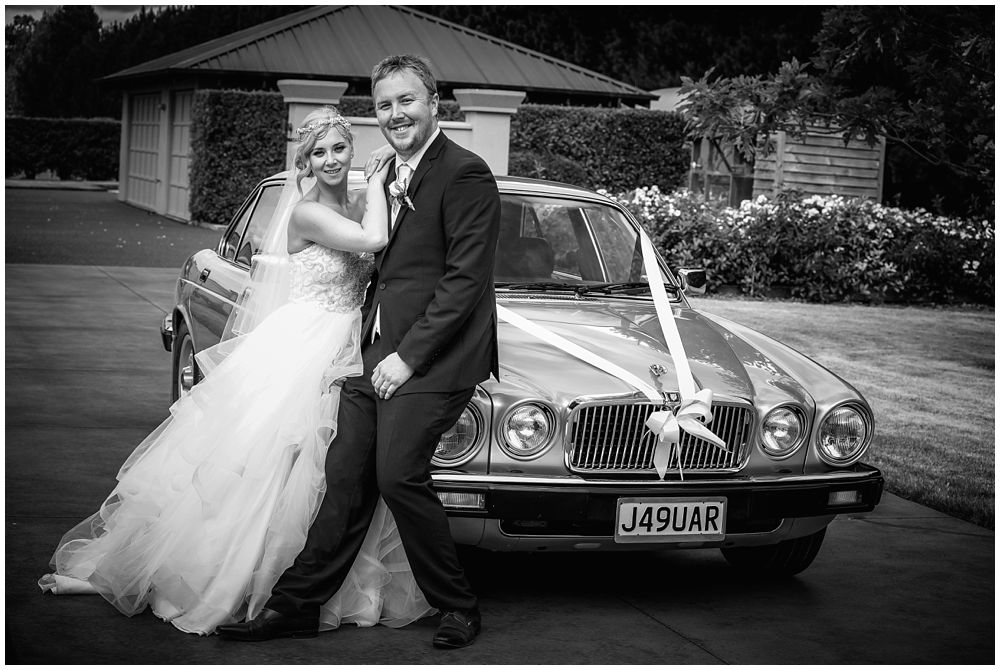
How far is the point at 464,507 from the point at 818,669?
133cm

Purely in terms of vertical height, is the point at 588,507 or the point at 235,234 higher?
the point at 235,234

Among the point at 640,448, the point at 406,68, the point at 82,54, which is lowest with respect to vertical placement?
the point at 640,448

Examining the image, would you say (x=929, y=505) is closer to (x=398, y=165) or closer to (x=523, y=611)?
(x=523, y=611)

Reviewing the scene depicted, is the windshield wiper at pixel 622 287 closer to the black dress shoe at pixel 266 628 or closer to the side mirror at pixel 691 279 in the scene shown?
the side mirror at pixel 691 279

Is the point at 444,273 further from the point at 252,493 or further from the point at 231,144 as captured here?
the point at 231,144

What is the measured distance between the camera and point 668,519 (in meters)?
4.46

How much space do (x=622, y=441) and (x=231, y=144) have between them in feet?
69.6

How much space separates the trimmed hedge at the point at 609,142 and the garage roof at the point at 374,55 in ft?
7.64

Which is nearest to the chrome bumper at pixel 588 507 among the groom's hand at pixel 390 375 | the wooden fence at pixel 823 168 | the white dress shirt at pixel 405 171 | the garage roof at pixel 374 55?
the groom's hand at pixel 390 375

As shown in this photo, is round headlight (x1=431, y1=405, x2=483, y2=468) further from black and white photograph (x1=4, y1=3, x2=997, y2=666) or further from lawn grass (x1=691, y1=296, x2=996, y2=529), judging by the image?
lawn grass (x1=691, y1=296, x2=996, y2=529)

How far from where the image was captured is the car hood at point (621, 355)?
4520 mm

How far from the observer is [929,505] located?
270 inches

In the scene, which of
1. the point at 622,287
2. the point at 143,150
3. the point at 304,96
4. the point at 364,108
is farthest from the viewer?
the point at 143,150

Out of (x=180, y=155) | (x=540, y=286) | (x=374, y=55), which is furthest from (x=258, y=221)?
(x=180, y=155)
